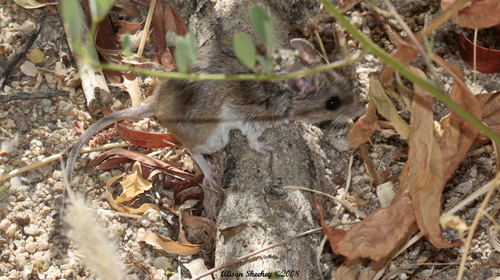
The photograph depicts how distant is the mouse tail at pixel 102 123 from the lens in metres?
3.29

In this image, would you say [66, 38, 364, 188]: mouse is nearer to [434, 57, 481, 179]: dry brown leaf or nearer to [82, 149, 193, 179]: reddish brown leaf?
[82, 149, 193, 179]: reddish brown leaf

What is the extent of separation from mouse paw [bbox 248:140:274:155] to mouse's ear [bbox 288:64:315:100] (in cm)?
38

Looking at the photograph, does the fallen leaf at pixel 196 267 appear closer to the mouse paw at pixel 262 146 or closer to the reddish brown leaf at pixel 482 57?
the mouse paw at pixel 262 146

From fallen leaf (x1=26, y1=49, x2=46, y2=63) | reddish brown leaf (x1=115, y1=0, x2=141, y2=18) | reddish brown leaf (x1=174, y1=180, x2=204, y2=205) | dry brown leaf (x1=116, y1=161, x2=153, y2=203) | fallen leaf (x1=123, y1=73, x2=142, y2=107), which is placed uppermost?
reddish brown leaf (x1=115, y1=0, x2=141, y2=18)

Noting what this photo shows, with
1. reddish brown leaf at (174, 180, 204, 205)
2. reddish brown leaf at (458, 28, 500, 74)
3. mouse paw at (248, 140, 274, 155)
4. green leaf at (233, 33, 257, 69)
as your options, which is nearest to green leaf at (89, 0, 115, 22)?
green leaf at (233, 33, 257, 69)

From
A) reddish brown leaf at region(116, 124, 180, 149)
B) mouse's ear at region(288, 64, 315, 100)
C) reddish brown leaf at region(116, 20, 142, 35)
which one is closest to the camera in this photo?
mouse's ear at region(288, 64, 315, 100)

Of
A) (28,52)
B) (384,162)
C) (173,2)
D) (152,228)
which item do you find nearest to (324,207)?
(384,162)

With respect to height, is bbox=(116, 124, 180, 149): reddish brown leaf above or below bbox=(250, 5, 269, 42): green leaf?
below

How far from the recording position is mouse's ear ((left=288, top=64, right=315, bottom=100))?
3.23 metres

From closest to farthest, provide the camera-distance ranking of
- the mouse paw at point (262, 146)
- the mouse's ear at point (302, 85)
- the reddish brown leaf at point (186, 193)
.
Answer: the mouse paw at point (262, 146) < the mouse's ear at point (302, 85) < the reddish brown leaf at point (186, 193)

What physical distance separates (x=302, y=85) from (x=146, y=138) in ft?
3.93

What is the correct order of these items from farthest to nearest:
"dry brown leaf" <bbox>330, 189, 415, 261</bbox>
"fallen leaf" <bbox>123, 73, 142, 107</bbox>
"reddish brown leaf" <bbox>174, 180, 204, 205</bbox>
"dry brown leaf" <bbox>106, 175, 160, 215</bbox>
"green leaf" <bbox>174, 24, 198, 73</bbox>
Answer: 1. "fallen leaf" <bbox>123, 73, 142, 107</bbox>
2. "reddish brown leaf" <bbox>174, 180, 204, 205</bbox>
3. "dry brown leaf" <bbox>106, 175, 160, 215</bbox>
4. "dry brown leaf" <bbox>330, 189, 415, 261</bbox>
5. "green leaf" <bbox>174, 24, 198, 73</bbox>

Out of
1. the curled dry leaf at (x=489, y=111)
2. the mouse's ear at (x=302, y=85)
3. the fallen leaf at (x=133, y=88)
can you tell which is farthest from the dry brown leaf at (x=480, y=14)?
the fallen leaf at (x=133, y=88)

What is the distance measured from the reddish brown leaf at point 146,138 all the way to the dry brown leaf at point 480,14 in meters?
2.20
